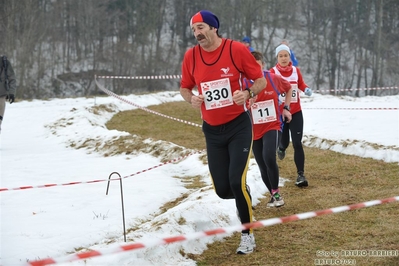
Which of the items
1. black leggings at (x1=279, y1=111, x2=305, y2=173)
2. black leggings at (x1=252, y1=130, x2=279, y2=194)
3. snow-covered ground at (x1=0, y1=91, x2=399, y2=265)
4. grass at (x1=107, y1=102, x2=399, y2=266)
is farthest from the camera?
black leggings at (x1=279, y1=111, x2=305, y2=173)

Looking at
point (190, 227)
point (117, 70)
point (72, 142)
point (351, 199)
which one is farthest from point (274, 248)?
point (117, 70)

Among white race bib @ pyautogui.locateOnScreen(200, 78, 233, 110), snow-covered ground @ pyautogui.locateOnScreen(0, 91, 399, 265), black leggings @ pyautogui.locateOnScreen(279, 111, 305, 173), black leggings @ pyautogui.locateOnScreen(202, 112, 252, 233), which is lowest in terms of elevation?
snow-covered ground @ pyautogui.locateOnScreen(0, 91, 399, 265)

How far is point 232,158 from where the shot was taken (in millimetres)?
4672

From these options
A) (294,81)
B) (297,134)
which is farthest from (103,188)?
(294,81)

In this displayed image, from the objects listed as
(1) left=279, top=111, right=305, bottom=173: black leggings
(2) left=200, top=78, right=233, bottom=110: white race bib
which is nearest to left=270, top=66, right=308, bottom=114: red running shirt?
(1) left=279, top=111, right=305, bottom=173: black leggings

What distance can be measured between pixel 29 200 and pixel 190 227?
2.86 m

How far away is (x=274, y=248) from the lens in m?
4.81

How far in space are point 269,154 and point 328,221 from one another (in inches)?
40.7

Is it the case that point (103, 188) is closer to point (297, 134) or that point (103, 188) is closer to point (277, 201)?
point (277, 201)

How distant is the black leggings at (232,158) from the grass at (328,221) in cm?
43

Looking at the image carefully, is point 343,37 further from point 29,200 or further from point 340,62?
point 29,200

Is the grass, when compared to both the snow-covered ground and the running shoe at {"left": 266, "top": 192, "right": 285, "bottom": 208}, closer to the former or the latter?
the running shoe at {"left": 266, "top": 192, "right": 285, "bottom": 208}

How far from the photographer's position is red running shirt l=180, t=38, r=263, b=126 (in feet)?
15.2

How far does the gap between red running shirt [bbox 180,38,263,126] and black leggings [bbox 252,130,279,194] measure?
1.50m
